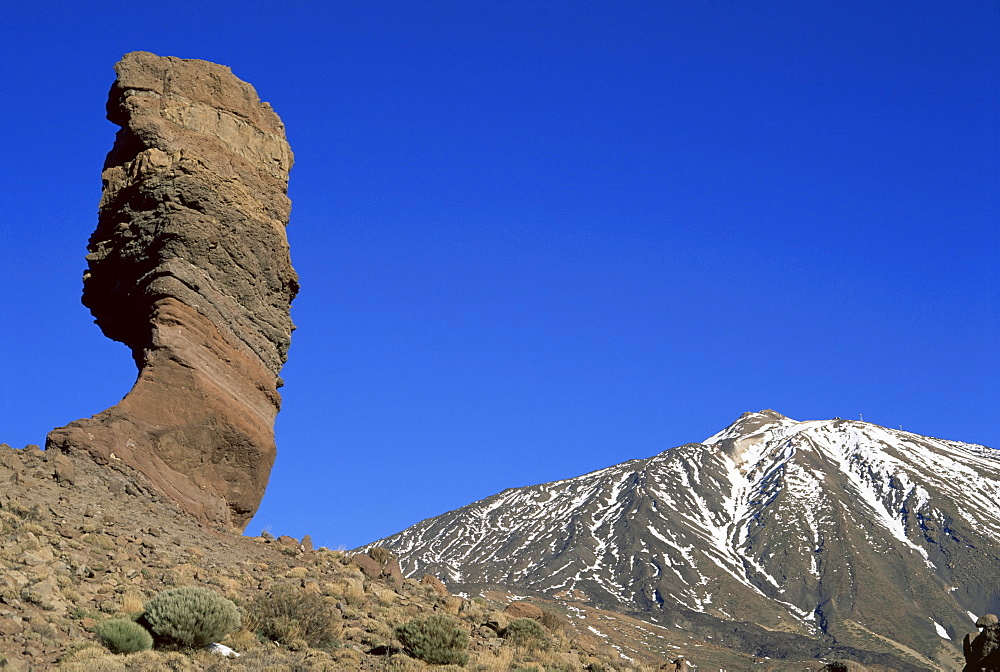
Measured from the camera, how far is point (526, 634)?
821 inches

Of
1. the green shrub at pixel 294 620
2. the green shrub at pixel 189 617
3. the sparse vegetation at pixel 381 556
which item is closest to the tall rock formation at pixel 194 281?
the sparse vegetation at pixel 381 556

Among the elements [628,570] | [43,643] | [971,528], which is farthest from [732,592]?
A: [43,643]

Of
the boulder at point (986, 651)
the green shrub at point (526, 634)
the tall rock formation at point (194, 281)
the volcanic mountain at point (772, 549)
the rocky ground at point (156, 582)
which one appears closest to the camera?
the rocky ground at point (156, 582)

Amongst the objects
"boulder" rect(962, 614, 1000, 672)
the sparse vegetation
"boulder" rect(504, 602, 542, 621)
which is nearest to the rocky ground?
"boulder" rect(504, 602, 542, 621)

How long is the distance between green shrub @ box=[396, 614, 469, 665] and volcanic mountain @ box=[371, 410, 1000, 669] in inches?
3120

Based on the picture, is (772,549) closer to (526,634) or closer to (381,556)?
(381,556)

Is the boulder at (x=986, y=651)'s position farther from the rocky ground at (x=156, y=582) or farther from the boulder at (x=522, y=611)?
the boulder at (x=522, y=611)

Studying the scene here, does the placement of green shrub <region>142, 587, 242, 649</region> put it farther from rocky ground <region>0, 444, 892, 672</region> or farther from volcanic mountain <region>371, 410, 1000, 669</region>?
volcanic mountain <region>371, 410, 1000, 669</region>

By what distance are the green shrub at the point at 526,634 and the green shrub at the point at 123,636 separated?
8316 millimetres

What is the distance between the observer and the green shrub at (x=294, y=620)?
16.3 m

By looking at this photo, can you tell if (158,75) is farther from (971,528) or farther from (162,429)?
(971,528)

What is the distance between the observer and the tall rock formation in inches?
830

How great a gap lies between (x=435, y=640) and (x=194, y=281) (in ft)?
33.1

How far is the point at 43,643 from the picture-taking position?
13531 millimetres
